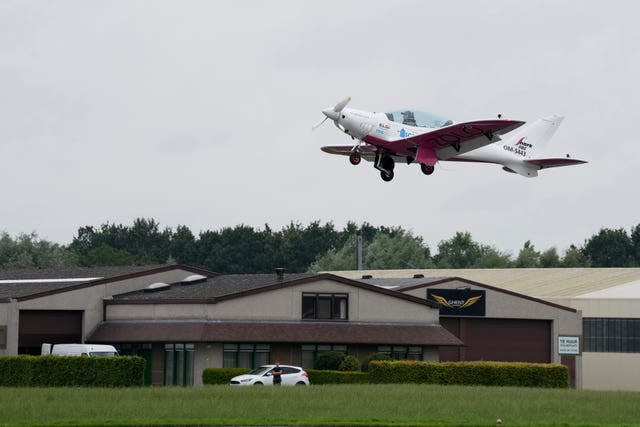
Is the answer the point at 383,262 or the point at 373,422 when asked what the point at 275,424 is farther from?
the point at 383,262

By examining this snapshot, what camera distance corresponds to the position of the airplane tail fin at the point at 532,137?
58.5m

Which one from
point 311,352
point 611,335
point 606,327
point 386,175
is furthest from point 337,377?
point 606,327

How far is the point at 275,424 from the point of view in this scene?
37.0 meters

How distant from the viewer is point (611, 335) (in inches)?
3073

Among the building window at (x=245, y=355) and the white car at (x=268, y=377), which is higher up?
the building window at (x=245, y=355)

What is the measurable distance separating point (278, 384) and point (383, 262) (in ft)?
303

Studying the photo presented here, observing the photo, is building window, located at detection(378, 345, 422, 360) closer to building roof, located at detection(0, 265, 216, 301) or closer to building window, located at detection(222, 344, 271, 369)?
building window, located at detection(222, 344, 271, 369)

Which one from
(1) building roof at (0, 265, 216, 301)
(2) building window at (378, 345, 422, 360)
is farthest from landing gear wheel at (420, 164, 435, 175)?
(1) building roof at (0, 265, 216, 301)

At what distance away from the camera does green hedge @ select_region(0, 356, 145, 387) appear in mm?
55844

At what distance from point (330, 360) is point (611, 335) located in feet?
66.4

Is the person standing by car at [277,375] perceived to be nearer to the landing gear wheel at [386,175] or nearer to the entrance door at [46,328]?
the landing gear wheel at [386,175]

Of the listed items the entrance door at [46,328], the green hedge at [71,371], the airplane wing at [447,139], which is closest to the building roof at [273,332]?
the entrance door at [46,328]

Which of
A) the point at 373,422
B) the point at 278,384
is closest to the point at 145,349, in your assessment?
the point at 278,384

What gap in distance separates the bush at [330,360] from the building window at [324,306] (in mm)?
2773
